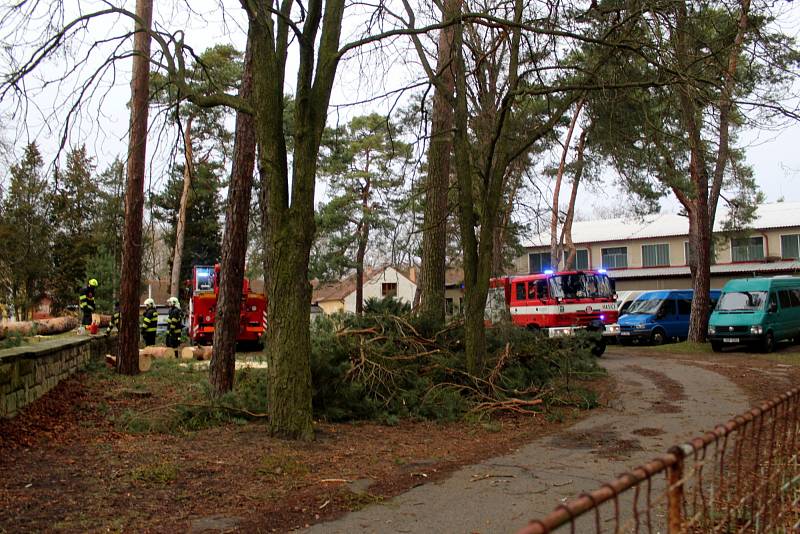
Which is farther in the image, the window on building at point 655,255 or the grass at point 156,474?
the window on building at point 655,255

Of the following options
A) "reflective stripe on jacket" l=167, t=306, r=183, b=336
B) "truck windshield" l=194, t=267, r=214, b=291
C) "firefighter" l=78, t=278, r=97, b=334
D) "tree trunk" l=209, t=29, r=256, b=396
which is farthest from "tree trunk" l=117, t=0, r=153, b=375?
"truck windshield" l=194, t=267, r=214, b=291

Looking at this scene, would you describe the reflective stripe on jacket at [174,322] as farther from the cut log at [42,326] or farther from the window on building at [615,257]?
the window on building at [615,257]

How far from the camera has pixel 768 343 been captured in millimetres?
22922

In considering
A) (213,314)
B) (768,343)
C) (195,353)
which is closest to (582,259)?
(768,343)

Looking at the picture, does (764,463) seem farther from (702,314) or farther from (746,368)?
(702,314)

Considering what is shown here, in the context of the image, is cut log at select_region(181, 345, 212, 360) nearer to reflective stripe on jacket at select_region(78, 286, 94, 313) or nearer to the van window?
reflective stripe on jacket at select_region(78, 286, 94, 313)

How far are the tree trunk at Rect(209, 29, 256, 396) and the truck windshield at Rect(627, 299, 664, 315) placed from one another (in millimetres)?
22367

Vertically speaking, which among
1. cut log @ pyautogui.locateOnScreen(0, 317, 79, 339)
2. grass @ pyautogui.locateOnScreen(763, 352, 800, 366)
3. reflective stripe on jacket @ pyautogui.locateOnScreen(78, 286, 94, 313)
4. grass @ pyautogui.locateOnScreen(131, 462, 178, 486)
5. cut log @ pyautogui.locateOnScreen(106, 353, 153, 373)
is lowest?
grass @ pyautogui.locateOnScreen(763, 352, 800, 366)

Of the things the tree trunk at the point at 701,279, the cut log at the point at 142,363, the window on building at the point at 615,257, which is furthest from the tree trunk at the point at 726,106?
the window on building at the point at 615,257

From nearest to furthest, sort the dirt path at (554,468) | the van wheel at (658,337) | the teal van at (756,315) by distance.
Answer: the dirt path at (554,468) → the teal van at (756,315) → the van wheel at (658,337)

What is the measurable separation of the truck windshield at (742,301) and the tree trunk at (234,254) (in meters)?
18.6

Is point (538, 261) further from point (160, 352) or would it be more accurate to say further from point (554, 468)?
point (554, 468)

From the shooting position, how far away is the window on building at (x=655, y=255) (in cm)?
4619

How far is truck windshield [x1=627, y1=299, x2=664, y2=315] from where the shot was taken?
29156 mm
